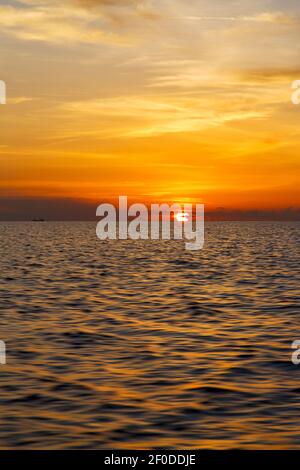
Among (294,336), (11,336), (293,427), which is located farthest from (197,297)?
(293,427)

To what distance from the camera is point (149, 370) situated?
1895cm

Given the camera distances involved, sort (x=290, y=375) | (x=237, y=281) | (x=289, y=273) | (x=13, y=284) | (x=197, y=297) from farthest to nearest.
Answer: (x=289, y=273), (x=237, y=281), (x=13, y=284), (x=197, y=297), (x=290, y=375)

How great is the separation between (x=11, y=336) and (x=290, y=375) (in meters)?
9.71

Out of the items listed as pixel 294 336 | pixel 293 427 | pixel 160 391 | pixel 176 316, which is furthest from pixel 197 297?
pixel 293 427

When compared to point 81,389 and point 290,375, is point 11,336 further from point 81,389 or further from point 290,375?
point 290,375

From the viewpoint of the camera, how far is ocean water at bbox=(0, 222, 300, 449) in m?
13.8

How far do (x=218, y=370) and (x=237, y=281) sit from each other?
26.5 metres

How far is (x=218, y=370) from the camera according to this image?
18.9m

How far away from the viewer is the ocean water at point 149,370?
13828mm

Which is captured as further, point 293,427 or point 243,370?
point 243,370

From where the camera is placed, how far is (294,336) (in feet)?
79.0

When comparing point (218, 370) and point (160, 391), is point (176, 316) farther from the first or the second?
point (160, 391)

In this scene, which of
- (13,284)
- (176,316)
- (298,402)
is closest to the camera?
(298,402)

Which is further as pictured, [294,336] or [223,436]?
[294,336]
